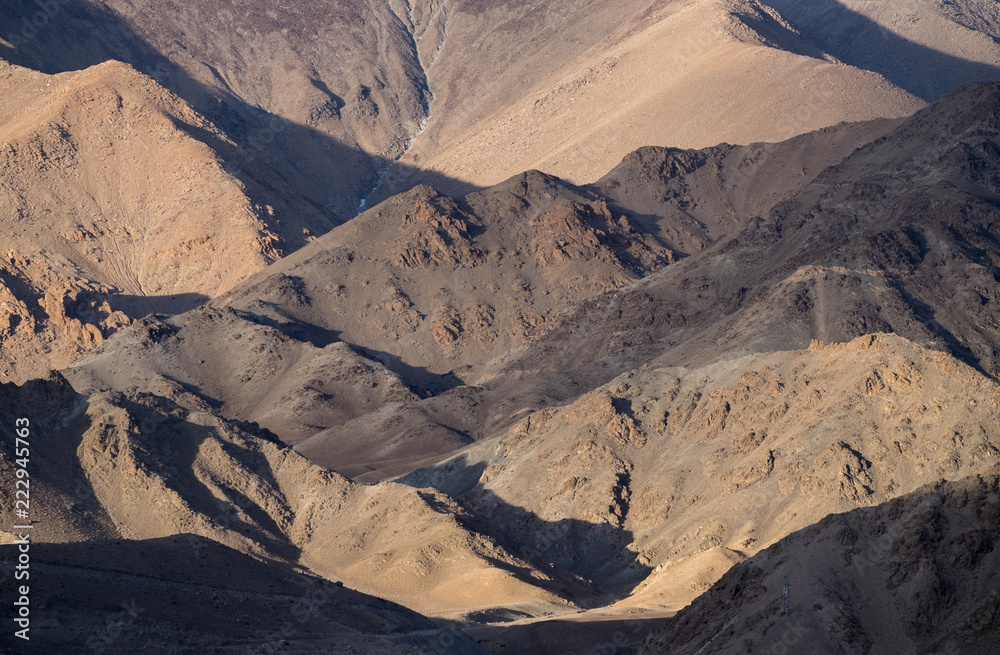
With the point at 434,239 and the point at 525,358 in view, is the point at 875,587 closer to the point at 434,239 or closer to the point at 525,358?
the point at 525,358

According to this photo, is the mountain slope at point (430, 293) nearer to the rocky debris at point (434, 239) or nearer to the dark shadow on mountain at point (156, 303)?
the rocky debris at point (434, 239)

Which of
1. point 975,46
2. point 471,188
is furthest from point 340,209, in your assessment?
point 975,46

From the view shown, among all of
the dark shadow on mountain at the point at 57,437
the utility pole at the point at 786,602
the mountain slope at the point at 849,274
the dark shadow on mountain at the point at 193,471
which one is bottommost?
the mountain slope at the point at 849,274

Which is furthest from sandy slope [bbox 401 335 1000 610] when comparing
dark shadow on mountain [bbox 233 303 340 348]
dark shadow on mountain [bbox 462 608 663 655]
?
dark shadow on mountain [bbox 233 303 340 348]

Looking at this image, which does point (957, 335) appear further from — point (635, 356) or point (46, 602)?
point (46, 602)

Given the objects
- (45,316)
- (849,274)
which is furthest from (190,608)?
(45,316)

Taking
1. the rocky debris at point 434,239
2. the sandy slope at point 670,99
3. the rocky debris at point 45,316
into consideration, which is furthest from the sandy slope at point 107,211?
the sandy slope at point 670,99
